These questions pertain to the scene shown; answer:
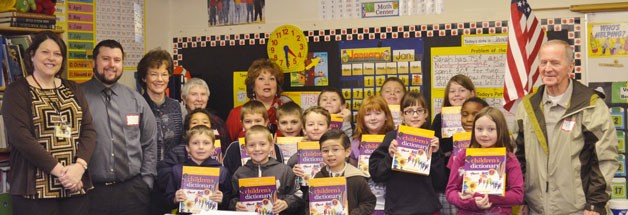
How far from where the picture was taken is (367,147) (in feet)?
16.0

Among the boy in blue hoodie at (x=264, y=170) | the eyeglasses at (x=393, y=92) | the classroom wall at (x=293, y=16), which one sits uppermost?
the classroom wall at (x=293, y=16)

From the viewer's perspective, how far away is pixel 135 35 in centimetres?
702

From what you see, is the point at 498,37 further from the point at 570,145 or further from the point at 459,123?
the point at 570,145

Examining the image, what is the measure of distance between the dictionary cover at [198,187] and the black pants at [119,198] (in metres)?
0.51

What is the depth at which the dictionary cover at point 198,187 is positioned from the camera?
14.6 feet

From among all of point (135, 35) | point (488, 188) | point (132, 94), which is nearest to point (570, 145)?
point (488, 188)

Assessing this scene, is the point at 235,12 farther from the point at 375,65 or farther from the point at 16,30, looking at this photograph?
the point at 16,30

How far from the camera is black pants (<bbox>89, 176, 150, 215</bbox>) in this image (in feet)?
15.4

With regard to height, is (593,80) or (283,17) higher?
(283,17)

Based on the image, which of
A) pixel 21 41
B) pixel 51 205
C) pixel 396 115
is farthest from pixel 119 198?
pixel 396 115

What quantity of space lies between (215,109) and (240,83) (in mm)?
399

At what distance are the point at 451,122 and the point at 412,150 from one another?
568 mm

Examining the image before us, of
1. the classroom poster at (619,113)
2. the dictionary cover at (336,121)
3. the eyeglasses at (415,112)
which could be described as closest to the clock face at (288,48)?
the dictionary cover at (336,121)

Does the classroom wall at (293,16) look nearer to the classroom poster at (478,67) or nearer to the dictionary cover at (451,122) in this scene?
the classroom poster at (478,67)
